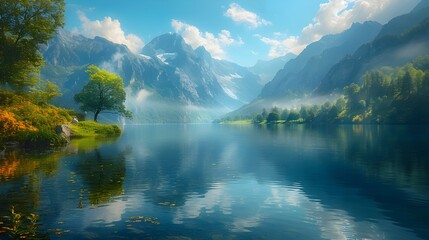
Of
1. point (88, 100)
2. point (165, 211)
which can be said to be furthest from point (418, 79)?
point (165, 211)

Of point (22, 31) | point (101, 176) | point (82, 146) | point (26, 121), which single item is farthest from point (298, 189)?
point (22, 31)

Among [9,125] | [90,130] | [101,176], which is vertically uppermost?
[9,125]

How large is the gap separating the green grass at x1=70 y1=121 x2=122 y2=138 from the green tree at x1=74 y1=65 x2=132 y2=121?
7568mm

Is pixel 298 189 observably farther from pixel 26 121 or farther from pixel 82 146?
pixel 26 121

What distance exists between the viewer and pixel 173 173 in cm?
3064

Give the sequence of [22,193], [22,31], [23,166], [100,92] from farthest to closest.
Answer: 1. [100,92]
2. [22,31]
3. [23,166]
4. [22,193]

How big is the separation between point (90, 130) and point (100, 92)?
63.1 feet

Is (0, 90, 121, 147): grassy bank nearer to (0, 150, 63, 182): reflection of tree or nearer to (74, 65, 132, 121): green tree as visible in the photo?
(0, 150, 63, 182): reflection of tree

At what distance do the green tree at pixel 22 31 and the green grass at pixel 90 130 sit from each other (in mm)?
24150

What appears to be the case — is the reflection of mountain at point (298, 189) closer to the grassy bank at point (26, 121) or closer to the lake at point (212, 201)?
the lake at point (212, 201)

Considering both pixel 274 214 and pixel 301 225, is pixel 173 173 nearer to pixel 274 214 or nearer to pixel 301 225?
pixel 274 214

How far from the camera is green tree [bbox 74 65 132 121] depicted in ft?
317

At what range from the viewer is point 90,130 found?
8256 cm

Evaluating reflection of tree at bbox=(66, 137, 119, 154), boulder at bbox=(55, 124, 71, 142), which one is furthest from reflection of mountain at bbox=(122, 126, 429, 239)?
boulder at bbox=(55, 124, 71, 142)
